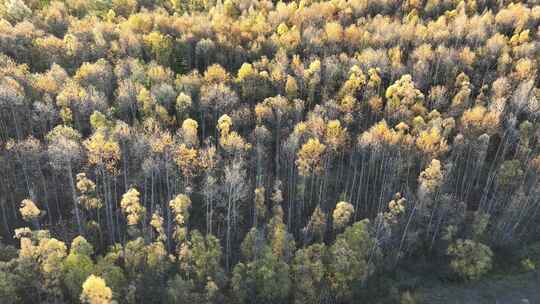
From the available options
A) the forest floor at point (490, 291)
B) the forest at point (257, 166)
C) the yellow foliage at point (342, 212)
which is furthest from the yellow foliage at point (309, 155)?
the forest floor at point (490, 291)

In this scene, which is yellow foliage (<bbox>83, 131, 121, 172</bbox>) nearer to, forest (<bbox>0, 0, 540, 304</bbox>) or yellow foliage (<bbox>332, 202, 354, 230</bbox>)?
forest (<bbox>0, 0, 540, 304</bbox>)

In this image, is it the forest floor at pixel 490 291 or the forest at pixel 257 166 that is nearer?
the forest at pixel 257 166

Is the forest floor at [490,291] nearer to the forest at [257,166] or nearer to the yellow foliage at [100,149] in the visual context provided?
the forest at [257,166]

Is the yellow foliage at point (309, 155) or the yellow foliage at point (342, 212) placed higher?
the yellow foliage at point (309, 155)

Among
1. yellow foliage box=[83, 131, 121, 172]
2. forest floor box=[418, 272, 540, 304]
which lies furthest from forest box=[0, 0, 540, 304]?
forest floor box=[418, 272, 540, 304]

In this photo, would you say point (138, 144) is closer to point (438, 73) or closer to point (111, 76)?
point (111, 76)

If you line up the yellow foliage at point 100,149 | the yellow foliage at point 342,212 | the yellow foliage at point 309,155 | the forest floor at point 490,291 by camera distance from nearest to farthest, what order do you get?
the yellow foliage at point 342,212
the forest floor at point 490,291
the yellow foliage at point 100,149
the yellow foliage at point 309,155

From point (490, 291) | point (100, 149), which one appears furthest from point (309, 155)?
point (490, 291)
